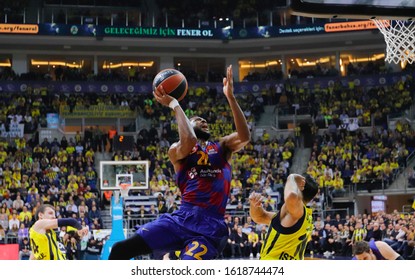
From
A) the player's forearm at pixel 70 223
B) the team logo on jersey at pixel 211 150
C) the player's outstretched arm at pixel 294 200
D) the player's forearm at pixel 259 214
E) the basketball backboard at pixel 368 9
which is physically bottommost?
the player's forearm at pixel 70 223

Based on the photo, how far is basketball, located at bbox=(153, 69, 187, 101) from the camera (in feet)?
21.6

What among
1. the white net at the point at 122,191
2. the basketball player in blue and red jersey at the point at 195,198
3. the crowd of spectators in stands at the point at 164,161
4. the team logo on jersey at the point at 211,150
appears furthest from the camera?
the crowd of spectators in stands at the point at 164,161

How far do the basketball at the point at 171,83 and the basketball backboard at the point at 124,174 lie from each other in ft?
46.3

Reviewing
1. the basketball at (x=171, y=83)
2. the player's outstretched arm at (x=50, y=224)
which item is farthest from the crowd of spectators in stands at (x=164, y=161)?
the basketball at (x=171, y=83)

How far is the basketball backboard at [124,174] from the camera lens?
20922mm

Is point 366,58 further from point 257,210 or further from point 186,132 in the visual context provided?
point 186,132

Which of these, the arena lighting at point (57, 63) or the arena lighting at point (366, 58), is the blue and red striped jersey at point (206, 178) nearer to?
the arena lighting at point (57, 63)

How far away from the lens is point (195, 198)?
625 centimetres

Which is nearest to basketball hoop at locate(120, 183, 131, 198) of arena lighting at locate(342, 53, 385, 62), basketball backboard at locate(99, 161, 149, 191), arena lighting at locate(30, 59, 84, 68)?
basketball backboard at locate(99, 161, 149, 191)

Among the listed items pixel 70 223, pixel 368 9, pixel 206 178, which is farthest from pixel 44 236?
pixel 368 9

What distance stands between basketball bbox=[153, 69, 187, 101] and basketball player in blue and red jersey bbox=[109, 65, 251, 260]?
12cm

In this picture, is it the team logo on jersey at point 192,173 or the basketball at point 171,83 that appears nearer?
the team logo on jersey at point 192,173

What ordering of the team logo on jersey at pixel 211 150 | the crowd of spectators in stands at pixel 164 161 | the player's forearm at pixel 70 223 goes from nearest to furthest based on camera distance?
the team logo on jersey at pixel 211 150 < the player's forearm at pixel 70 223 < the crowd of spectators in stands at pixel 164 161
